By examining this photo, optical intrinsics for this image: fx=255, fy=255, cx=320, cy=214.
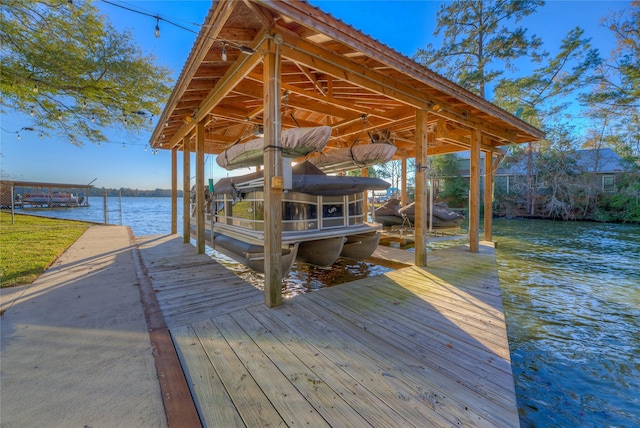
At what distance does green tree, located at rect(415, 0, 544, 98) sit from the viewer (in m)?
13.0

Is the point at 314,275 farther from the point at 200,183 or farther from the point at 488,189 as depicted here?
the point at 488,189

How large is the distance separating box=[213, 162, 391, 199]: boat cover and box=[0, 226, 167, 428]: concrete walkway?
6.81ft

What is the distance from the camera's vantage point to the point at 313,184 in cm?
369

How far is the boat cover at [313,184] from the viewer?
3689 millimetres

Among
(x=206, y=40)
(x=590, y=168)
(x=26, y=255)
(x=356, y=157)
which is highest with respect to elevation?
(x=590, y=168)

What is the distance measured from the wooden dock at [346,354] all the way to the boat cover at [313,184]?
1430 millimetres

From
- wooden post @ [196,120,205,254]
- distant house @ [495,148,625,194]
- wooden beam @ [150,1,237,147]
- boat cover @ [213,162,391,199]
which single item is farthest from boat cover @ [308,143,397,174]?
distant house @ [495,148,625,194]

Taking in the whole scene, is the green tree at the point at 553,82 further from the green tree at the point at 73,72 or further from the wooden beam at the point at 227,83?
the green tree at the point at 73,72

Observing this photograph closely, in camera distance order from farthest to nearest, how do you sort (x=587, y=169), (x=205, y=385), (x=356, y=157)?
(x=587, y=169)
(x=356, y=157)
(x=205, y=385)

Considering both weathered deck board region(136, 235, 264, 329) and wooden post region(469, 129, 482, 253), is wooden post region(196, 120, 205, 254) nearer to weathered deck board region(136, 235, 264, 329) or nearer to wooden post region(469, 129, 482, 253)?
weathered deck board region(136, 235, 264, 329)

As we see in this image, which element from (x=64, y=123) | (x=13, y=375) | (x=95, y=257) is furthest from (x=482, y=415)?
(x=64, y=123)

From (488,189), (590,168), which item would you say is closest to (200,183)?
(488,189)

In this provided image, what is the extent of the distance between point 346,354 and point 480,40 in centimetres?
1789

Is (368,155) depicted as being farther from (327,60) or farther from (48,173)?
(48,173)
